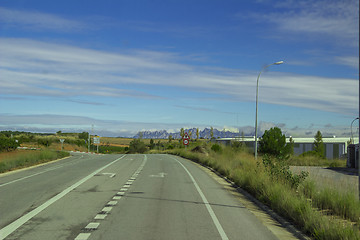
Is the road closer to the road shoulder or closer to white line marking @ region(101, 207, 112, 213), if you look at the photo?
white line marking @ region(101, 207, 112, 213)

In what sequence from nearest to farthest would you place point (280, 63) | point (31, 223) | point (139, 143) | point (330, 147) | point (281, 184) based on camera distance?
point (31, 223), point (281, 184), point (280, 63), point (330, 147), point (139, 143)

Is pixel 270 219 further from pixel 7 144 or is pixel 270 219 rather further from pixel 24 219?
pixel 7 144

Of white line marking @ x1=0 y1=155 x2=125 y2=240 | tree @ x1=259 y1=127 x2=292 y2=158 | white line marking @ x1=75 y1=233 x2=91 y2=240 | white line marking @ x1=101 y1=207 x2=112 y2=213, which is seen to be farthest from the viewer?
tree @ x1=259 y1=127 x2=292 y2=158

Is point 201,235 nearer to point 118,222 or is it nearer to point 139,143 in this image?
point 118,222

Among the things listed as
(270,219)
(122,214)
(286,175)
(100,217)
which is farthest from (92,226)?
(286,175)

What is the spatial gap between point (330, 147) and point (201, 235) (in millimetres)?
97034

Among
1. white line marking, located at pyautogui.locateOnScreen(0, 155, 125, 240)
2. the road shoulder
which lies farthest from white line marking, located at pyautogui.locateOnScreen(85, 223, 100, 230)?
the road shoulder

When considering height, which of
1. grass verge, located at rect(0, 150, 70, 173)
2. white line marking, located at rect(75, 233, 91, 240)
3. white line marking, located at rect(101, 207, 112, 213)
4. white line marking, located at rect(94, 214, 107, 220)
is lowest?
white line marking, located at rect(75, 233, 91, 240)

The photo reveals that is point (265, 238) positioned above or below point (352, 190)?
below

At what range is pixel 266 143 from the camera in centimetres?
5703

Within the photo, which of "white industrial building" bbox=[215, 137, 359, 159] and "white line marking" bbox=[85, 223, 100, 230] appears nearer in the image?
"white line marking" bbox=[85, 223, 100, 230]

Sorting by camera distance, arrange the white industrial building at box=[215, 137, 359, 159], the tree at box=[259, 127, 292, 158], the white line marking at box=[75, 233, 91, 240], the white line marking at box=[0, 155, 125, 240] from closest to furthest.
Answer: the white line marking at box=[75, 233, 91, 240] < the white line marking at box=[0, 155, 125, 240] < the tree at box=[259, 127, 292, 158] < the white industrial building at box=[215, 137, 359, 159]

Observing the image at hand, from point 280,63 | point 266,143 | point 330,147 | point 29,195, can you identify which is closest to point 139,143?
point 330,147

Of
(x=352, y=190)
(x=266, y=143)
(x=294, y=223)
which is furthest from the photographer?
(x=266, y=143)
